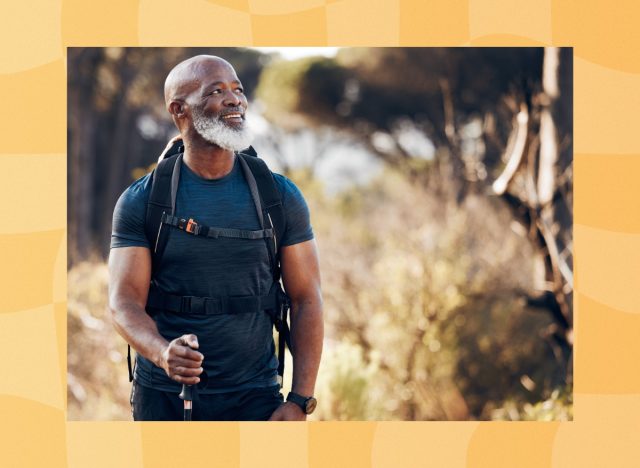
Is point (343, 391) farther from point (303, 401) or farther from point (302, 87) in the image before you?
point (302, 87)

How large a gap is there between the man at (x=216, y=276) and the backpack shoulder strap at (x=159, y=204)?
0.08 feet

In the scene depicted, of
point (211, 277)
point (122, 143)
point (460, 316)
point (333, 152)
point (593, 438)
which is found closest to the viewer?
point (211, 277)

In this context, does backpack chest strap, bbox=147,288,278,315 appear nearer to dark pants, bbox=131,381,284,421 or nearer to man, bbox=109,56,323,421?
man, bbox=109,56,323,421

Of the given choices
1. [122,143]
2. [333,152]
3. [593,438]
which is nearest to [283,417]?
[593,438]

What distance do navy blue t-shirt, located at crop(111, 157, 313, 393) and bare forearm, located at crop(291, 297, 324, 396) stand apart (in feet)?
0.40

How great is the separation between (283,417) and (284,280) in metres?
A: 0.52

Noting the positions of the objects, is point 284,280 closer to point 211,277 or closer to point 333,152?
point 211,277

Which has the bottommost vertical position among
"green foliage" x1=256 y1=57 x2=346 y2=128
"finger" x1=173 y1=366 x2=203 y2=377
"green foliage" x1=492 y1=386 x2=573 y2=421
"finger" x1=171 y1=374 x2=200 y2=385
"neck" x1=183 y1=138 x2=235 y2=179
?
"green foliage" x1=492 y1=386 x2=573 y2=421

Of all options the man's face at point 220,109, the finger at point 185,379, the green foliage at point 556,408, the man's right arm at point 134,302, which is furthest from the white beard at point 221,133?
the green foliage at point 556,408

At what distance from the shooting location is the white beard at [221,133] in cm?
341

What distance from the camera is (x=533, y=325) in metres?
8.02

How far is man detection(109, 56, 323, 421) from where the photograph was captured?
10.8 ft

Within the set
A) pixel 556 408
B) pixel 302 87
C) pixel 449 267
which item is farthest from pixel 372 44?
pixel 302 87

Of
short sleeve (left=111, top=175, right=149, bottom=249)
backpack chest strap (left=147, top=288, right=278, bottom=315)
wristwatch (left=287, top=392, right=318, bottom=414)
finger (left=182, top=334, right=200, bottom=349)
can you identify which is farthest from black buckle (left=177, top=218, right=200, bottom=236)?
wristwatch (left=287, top=392, right=318, bottom=414)
